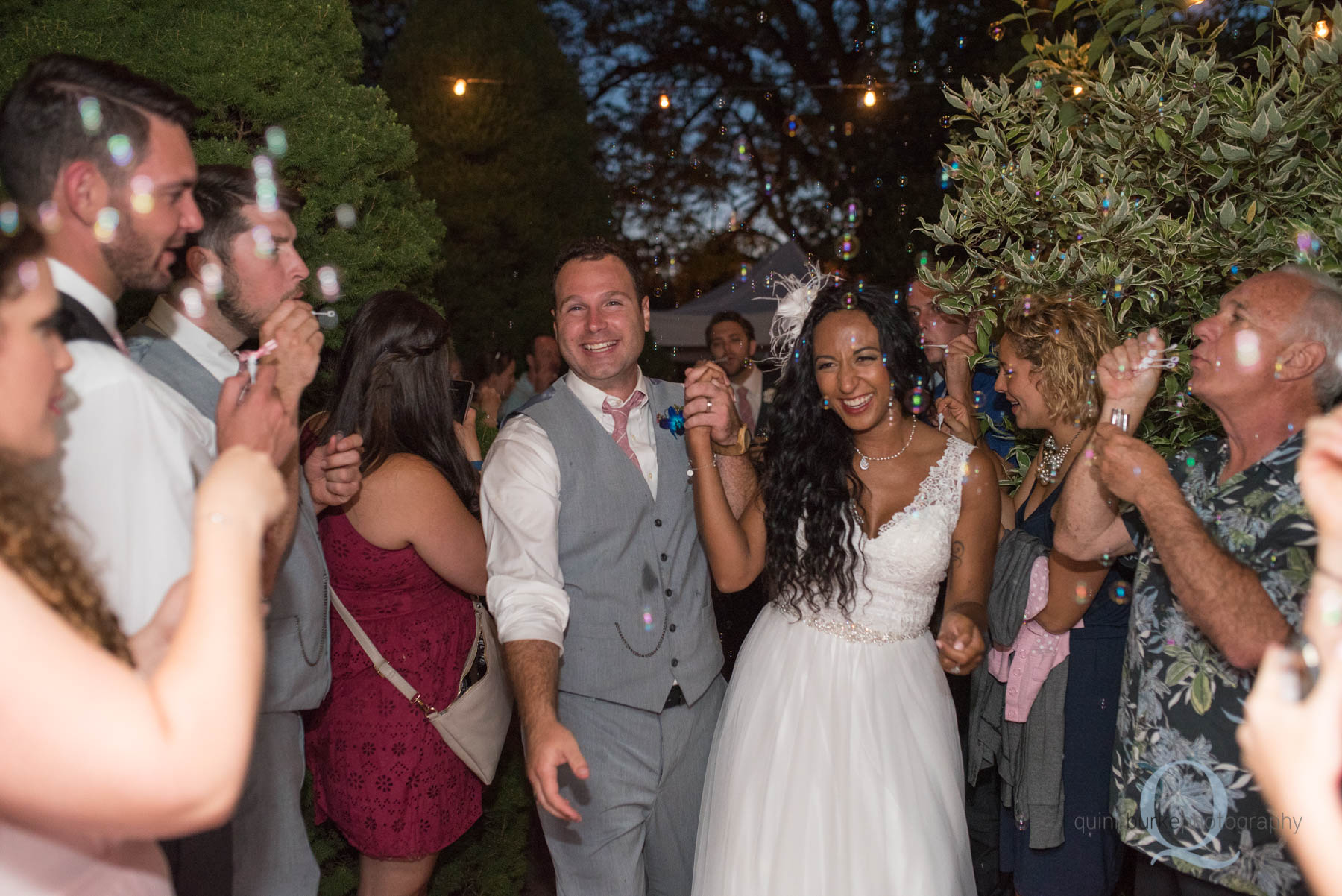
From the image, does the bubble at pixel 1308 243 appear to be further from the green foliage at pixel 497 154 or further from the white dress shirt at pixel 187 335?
the green foliage at pixel 497 154

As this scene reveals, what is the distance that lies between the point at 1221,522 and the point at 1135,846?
0.82 meters

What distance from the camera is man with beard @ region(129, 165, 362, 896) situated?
2344 millimetres

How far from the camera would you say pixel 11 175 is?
153 centimetres

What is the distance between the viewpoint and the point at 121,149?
5.05ft

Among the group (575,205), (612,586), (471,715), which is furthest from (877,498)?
(575,205)

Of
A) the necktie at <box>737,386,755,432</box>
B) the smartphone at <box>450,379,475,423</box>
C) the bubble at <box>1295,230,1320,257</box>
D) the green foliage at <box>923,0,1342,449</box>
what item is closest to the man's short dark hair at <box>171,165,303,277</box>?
the smartphone at <box>450,379,475,423</box>

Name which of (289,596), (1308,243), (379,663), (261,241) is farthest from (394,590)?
(1308,243)

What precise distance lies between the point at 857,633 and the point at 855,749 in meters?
0.32

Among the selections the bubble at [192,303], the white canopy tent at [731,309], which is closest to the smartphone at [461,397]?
the bubble at [192,303]

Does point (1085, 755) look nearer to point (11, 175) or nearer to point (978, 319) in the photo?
point (978, 319)

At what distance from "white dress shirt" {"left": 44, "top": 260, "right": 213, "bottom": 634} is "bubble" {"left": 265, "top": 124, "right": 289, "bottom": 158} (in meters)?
1.80

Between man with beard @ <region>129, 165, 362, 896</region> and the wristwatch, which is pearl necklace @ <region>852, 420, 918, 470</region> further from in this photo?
man with beard @ <region>129, 165, 362, 896</region>

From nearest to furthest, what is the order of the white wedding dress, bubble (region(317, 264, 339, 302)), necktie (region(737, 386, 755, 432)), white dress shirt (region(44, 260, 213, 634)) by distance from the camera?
white dress shirt (region(44, 260, 213, 634)), the white wedding dress, bubble (region(317, 264, 339, 302)), necktie (region(737, 386, 755, 432))

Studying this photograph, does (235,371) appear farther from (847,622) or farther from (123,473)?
(847,622)
